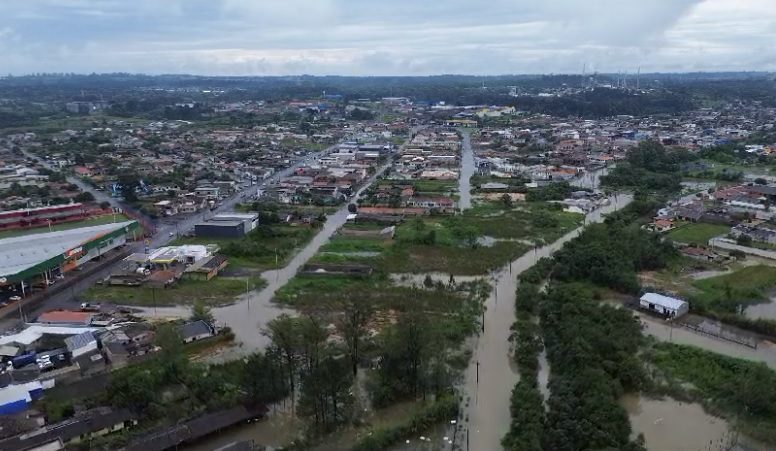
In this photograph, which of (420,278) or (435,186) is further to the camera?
(435,186)

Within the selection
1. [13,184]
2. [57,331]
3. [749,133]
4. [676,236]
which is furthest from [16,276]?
[749,133]

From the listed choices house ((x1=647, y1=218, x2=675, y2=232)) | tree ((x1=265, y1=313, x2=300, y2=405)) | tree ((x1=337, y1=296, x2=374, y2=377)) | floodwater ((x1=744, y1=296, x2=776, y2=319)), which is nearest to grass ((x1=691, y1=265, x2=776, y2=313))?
floodwater ((x1=744, y1=296, x2=776, y2=319))

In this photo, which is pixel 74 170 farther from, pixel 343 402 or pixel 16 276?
pixel 343 402

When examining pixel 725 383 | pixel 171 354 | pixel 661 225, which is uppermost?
pixel 661 225

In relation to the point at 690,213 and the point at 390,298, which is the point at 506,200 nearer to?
the point at 690,213

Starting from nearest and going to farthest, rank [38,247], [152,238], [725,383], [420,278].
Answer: [725,383], [420,278], [38,247], [152,238]

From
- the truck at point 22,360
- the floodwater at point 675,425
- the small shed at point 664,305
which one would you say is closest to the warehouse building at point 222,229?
the truck at point 22,360

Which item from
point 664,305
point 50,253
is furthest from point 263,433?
point 50,253
